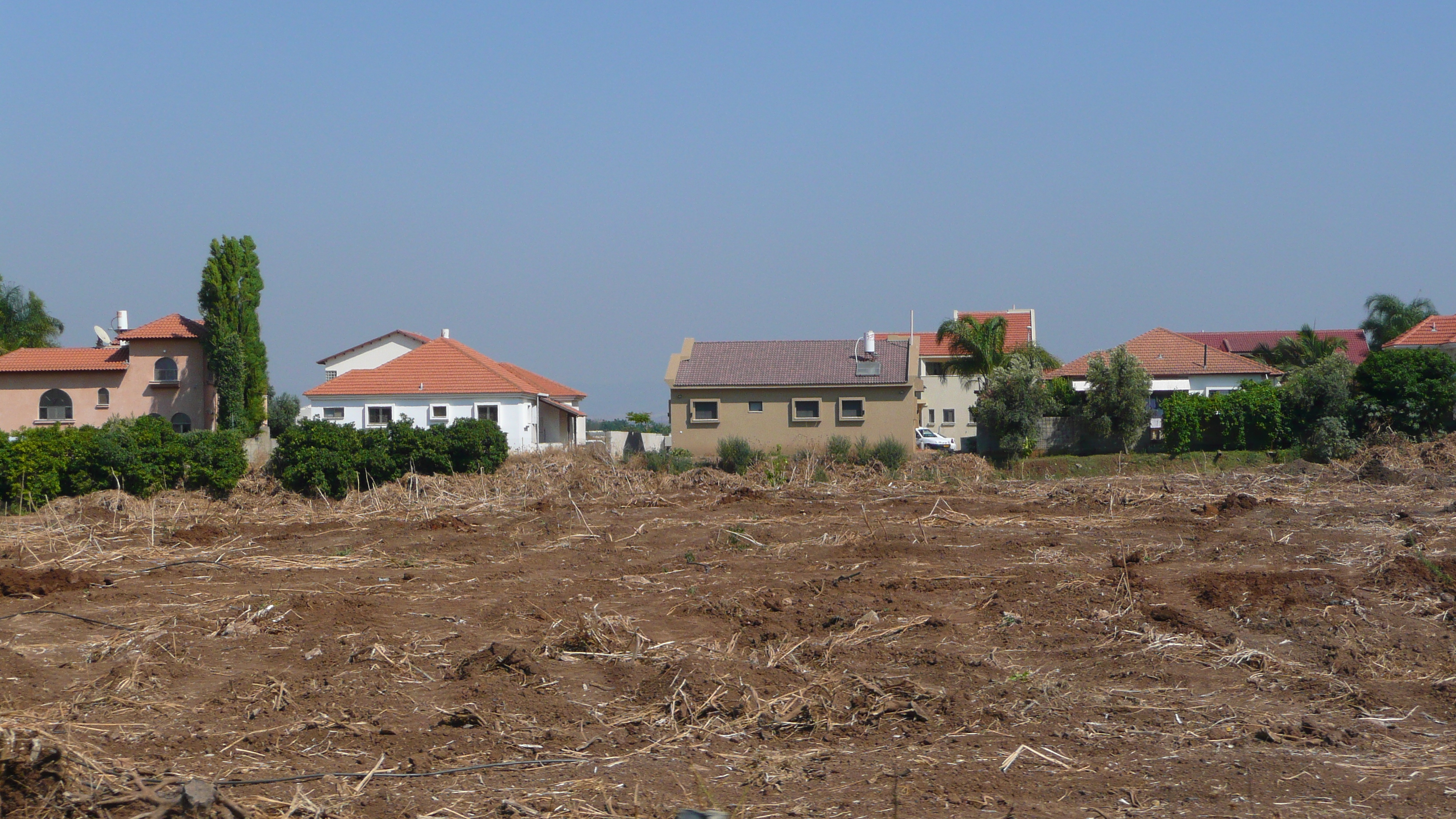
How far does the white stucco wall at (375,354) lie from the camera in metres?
58.5

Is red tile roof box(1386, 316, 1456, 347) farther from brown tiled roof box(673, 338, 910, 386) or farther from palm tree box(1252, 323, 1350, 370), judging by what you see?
brown tiled roof box(673, 338, 910, 386)

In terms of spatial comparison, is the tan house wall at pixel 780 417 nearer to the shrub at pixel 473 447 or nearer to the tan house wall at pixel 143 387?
the shrub at pixel 473 447

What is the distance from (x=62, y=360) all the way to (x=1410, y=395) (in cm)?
5392

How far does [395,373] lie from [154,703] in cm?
3524

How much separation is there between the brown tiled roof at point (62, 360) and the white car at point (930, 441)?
36.9 metres

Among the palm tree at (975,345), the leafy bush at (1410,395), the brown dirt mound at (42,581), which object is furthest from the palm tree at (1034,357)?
the brown dirt mound at (42,581)

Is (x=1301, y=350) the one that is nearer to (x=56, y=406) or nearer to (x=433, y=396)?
(x=433, y=396)

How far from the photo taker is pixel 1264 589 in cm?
1119

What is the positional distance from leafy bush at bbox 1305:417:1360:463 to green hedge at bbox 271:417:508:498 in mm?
22782

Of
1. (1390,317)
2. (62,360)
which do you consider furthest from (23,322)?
(1390,317)

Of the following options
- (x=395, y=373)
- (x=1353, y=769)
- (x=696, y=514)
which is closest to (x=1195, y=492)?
(x=696, y=514)

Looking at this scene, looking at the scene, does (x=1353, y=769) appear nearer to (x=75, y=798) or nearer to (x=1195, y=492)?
(x=75, y=798)

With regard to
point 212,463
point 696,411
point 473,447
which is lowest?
point 212,463

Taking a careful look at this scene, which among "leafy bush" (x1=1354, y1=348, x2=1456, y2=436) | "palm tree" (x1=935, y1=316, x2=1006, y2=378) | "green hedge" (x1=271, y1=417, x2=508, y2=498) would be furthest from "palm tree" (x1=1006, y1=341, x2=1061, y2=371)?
"green hedge" (x1=271, y1=417, x2=508, y2=498)
